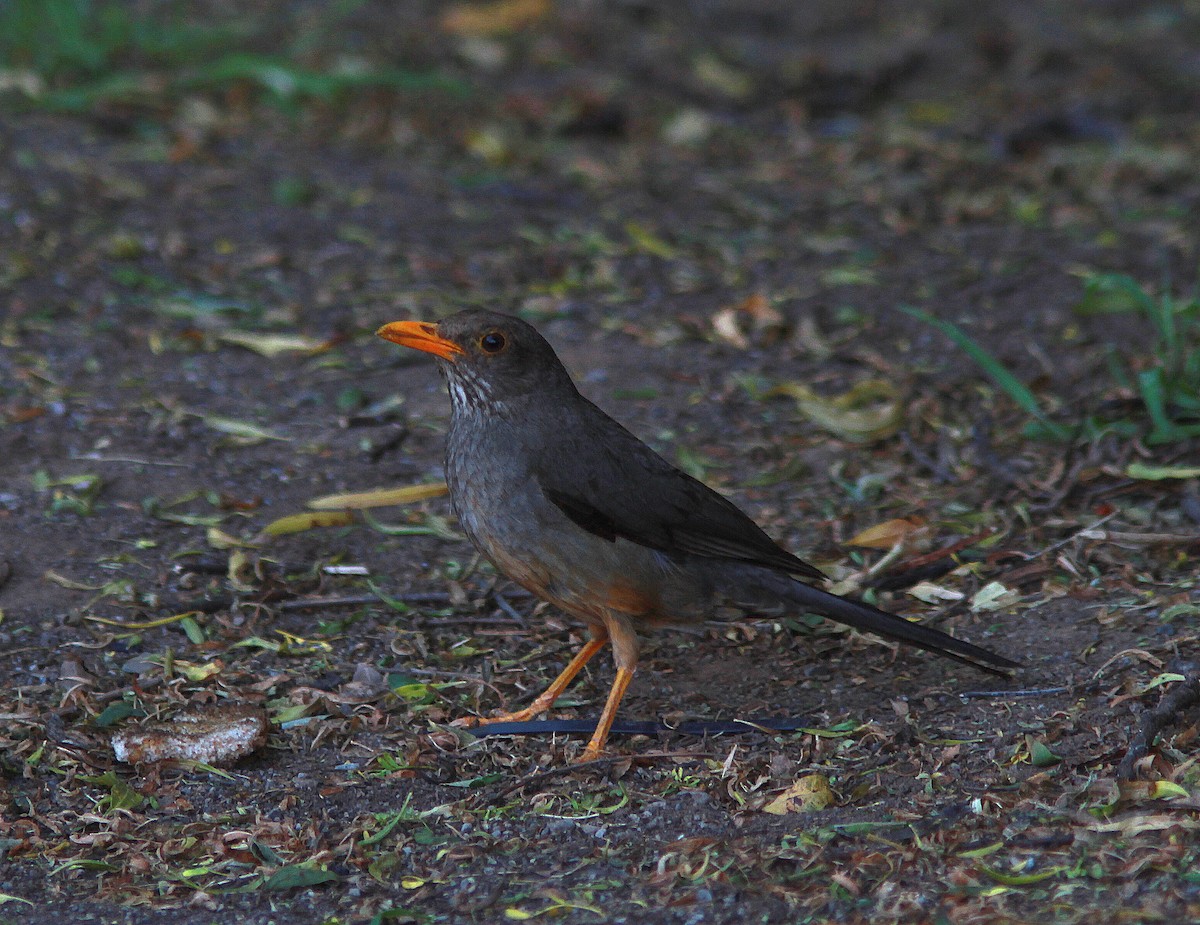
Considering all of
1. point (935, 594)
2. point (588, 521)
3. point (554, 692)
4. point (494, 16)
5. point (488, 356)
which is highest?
point (494, 16)

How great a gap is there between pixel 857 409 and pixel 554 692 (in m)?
2.58

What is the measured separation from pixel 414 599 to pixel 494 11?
739 cm

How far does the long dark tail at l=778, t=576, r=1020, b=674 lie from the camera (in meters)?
5.00

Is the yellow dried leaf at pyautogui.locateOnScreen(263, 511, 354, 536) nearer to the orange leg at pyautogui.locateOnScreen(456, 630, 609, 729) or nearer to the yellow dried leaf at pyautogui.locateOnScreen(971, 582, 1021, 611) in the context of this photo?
the orange leg at pyautogui.locateOnScreen(456, 630, 609, 729)

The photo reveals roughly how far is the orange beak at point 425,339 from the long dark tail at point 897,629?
1.50 m

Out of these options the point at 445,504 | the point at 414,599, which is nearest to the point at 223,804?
the point at 414,599

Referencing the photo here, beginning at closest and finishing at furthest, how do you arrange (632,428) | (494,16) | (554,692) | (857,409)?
(554,692) < (632,428) < (857,409) < (494,16)

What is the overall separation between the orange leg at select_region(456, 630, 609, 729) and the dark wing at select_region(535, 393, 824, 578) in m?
0.45

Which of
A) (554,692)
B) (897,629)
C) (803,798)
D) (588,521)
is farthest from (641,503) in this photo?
(803,798)

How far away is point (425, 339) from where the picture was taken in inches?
213

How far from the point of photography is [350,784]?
4664 millimetres

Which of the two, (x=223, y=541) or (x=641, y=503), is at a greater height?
(x=641, y=503)

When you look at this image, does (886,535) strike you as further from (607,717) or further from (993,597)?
(607,717)

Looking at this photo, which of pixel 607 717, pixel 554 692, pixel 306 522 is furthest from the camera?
pixel 306 522
